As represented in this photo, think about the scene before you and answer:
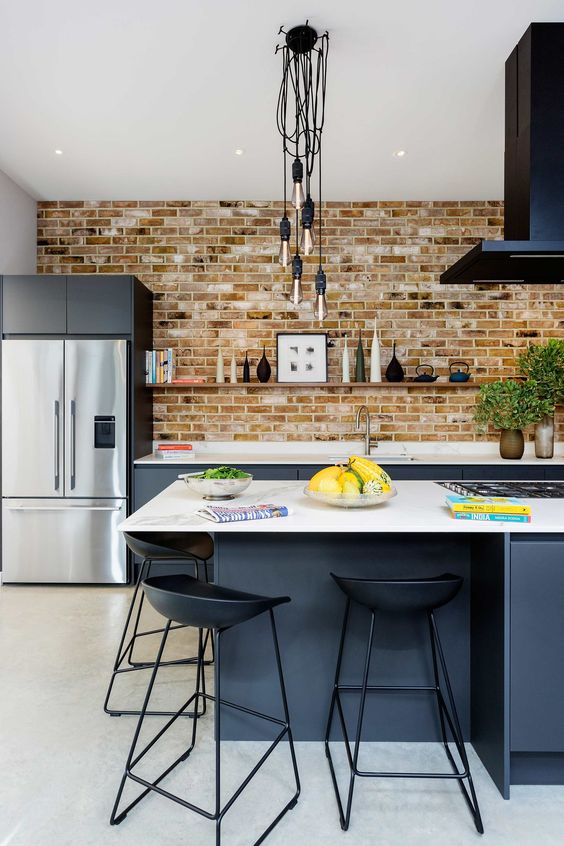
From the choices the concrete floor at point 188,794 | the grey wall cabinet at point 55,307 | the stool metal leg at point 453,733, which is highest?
the grey wall cabinet at point 55,307

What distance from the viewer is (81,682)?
2.58m

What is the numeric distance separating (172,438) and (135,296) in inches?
47.0

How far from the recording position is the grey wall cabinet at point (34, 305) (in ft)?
13.1

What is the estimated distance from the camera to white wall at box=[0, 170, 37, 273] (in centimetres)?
407

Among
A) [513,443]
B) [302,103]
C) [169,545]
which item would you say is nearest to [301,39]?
[302,103]

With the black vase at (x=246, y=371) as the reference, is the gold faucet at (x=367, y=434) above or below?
below

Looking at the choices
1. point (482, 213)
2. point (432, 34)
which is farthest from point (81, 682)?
point (482, 213)

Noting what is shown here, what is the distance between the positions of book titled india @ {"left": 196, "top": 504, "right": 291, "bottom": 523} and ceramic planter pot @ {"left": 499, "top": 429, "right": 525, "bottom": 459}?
285cm

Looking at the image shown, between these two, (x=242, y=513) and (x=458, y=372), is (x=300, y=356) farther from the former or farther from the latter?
(x=242, y=513)

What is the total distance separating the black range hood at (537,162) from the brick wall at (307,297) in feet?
6.54

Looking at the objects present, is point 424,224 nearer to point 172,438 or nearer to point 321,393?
point 321,393

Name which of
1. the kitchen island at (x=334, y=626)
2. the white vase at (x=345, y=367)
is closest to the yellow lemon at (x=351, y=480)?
the kitchen island at (x=334, y=626)

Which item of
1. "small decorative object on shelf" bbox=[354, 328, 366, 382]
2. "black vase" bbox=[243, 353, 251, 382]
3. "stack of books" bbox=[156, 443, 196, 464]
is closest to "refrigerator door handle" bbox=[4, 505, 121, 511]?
"stack of books" bbox=[156, 443, 196, 464]

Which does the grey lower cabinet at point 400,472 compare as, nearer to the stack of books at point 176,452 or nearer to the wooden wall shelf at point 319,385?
the stack of books at point 176,452
